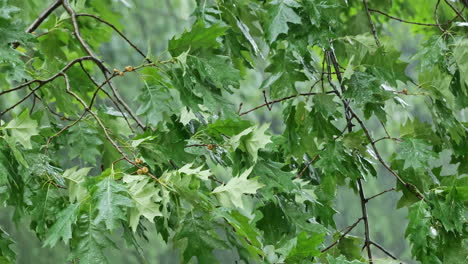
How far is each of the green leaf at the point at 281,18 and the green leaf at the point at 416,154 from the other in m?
0.33

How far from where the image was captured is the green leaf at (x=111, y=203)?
106 centimetres

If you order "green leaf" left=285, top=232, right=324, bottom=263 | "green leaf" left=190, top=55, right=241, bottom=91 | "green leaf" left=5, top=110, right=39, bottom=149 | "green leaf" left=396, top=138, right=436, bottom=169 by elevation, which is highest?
"green leaf" left=5, top=110, right=39, bottom=149

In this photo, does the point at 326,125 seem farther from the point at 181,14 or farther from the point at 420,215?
the point at 181,14

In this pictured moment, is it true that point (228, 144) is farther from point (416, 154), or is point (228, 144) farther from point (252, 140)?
point (416, 154)

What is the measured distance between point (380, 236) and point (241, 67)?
23.2 ft

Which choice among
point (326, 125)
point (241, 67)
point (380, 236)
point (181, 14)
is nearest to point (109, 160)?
point (241, 67)

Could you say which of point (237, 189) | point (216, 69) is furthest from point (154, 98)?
point (237, 189)

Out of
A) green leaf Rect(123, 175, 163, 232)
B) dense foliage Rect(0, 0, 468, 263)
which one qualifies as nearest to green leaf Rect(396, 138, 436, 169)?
dense foliage Rect(0, 0, 468, 263)

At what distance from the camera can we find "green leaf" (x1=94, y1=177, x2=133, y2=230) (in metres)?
1.06

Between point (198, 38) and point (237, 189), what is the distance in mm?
277

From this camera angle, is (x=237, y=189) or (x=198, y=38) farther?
(x=198, y=38)

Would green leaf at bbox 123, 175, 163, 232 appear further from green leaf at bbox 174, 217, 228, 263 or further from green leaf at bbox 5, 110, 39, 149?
green leaf at bbox 5, 110, 39, 149

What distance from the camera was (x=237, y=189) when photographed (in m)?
1.13

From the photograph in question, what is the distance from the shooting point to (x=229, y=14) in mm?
1681
